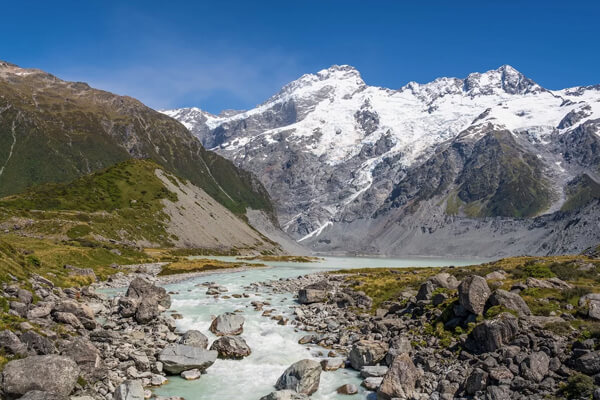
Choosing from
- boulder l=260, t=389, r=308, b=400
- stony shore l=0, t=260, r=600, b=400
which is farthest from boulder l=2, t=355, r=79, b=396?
boulder l=260, t=389, r=308, b=400

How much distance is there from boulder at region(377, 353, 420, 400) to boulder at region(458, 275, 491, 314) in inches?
362

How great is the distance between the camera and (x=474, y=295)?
112ft

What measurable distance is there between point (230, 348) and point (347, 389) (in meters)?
10.8

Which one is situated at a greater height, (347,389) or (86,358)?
(86,358)

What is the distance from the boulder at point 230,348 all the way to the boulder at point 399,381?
12357 millimetres

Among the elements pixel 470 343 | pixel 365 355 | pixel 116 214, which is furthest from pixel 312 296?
pixel 116 214

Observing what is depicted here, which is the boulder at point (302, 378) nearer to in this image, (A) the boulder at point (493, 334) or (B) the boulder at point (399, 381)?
(B) the boulder at point (399, 381)

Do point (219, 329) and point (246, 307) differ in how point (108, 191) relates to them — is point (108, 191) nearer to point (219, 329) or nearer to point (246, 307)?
point (246, 307)

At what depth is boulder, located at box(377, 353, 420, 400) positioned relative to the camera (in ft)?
84.4

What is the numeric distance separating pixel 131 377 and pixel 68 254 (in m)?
55.6

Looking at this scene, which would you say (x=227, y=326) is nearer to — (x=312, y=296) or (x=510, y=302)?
(x=312, y=296)

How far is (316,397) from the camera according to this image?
88.5 ft

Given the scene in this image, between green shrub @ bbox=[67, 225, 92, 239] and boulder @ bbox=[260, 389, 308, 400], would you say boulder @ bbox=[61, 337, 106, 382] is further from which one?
green shrub @ bbox=[67, 225, 92, 239]

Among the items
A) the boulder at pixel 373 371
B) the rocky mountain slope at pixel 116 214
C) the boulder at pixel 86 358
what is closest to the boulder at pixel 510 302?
the boulder at pixel 373 371
